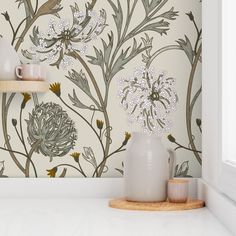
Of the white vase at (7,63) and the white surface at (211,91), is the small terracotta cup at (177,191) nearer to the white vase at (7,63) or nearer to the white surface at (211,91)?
the white surface at (211,91)

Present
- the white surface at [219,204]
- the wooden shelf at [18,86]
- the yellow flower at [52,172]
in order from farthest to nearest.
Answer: the yellow flower at [52,172], the wooden shelf at [18,86], the white surface at [219,204]

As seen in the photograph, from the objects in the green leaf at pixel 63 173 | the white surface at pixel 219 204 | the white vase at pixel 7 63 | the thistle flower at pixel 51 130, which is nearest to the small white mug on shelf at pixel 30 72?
the white vase at pixel 7 63

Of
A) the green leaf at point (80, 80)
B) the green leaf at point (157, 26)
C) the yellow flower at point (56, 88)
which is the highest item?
the green leaf at point (157, 26)

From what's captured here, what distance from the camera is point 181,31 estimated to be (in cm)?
216

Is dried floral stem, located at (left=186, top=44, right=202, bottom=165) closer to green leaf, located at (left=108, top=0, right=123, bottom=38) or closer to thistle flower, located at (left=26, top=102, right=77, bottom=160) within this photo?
green leaf, located at (left=108, top=0, right=123, bottom=38)

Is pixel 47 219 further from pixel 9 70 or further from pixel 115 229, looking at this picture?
pixel 9 70

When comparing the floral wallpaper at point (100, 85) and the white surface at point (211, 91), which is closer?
the white surface at point (211, 91)

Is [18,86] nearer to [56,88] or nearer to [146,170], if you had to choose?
[56,88]

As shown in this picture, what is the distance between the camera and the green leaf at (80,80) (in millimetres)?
2143

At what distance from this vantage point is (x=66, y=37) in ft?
7.08

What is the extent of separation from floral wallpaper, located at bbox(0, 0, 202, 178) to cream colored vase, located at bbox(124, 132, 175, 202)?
0.23 meters

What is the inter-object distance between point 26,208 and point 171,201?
1.61 ft

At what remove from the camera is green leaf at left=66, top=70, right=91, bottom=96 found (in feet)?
7.03

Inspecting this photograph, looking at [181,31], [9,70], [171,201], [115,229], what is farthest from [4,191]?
Answer: [181,31]
